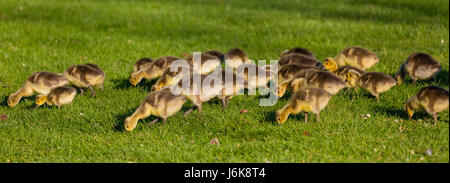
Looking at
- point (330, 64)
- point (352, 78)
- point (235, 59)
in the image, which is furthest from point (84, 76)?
point (352, 78)

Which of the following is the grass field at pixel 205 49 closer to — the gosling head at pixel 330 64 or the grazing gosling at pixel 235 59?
the gosling head at pixel 330 64

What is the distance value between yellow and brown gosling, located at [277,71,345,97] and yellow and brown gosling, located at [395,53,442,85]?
70.6 inches

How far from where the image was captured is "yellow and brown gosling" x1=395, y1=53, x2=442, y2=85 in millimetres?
8320

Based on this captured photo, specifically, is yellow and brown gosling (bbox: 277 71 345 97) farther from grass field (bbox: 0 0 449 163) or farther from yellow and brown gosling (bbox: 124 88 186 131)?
yellow and brown gosling (bbox: 124 88 186 131)

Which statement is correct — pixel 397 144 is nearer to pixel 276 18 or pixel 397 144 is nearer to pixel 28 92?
pixel 28 92

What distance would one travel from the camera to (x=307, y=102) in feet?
21.7

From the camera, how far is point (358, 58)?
9281mm

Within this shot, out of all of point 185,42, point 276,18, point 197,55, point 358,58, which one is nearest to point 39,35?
point 185,42

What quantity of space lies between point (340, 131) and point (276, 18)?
8983 mm

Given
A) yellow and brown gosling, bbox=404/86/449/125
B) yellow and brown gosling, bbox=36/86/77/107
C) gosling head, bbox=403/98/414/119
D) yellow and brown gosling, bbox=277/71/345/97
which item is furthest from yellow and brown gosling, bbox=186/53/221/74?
yellow and brown gosling, bbox=404/86/449/125

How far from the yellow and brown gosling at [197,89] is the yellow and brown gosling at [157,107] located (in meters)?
0.34

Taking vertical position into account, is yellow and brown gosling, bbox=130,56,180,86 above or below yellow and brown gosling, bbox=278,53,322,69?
below

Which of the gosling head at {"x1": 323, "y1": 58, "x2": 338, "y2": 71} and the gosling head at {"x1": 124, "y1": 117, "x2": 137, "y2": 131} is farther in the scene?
the gosling head at {"x1": 323, "y1": 58, "x2": 338, "y2": 71}

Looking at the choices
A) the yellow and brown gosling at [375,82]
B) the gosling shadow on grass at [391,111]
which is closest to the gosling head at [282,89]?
the yellow and brown gosling at [375,82]
